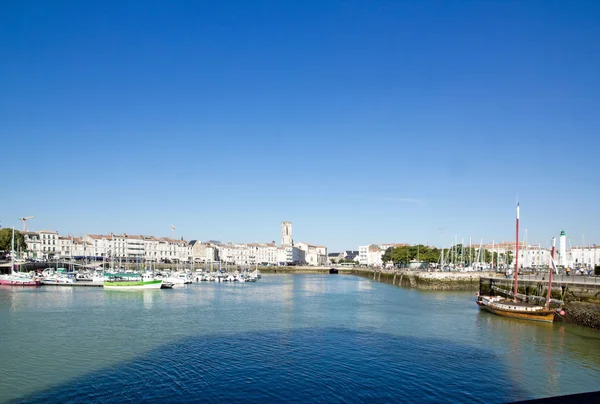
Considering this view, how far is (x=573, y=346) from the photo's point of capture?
27.0 meters

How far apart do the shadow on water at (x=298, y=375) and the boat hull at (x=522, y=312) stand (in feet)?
39.6

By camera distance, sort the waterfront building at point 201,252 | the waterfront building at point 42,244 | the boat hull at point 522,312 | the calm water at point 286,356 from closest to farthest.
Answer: the calm water at point 286,356 < the boat hull at point 522,312 < the waterfront building at point 42,244 < the waterfront building at point 201,252

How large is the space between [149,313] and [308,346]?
19.7 meters

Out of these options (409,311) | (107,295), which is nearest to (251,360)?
(409,311)

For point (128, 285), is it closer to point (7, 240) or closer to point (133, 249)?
point (7, 240)

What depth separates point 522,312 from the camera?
36.0m

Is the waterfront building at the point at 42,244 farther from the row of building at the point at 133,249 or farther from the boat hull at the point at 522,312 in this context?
the boat hull at the point at 522,312

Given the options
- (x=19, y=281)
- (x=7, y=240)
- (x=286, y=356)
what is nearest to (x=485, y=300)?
(x=286, y=356)

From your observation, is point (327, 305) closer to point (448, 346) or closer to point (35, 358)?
point (448, 346)

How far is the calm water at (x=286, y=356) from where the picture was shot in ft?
58.6

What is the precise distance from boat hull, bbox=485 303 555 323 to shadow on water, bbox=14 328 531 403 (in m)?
12.1

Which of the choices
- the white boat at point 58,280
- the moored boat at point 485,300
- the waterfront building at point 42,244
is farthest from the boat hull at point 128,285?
the waterfront building at point 42,244

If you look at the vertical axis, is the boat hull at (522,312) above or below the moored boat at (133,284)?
above

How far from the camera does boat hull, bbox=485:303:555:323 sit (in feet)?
113
